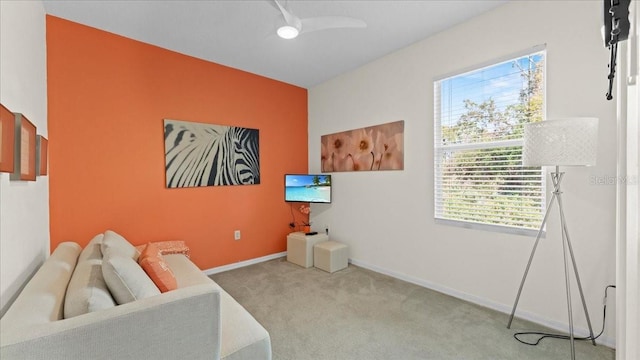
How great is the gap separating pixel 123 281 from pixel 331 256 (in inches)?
95.4

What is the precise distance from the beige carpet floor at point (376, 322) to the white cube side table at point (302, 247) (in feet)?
1.26

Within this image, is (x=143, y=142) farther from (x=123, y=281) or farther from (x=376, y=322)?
(x=376, y=322)

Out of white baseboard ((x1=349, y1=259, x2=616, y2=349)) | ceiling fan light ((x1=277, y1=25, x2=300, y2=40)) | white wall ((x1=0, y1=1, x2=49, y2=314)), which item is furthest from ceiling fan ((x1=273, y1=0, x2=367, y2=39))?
white baseboard ((x1=349, y1=259, x2=616, y2=349))

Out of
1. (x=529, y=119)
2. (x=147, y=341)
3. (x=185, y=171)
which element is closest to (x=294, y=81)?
(x=185, y=171)

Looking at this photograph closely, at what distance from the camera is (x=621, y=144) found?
38.4 inches

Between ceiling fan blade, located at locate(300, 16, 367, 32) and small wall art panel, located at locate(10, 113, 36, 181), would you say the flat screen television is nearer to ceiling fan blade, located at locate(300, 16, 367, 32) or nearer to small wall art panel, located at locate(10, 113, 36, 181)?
ceiling fan blade, located at locate(300, 16, 367, 32)

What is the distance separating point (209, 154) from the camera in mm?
3332

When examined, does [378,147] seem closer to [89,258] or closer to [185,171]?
[185,171]

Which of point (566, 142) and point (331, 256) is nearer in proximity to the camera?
point (566, 142)

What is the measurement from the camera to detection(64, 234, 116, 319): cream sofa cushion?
111 cm

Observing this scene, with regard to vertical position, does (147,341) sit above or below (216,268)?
above

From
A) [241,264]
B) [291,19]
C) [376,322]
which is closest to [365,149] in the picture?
[291,19]

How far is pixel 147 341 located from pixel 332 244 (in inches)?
106

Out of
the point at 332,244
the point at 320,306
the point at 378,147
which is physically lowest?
the point at 320,306
